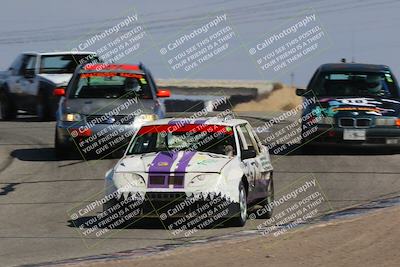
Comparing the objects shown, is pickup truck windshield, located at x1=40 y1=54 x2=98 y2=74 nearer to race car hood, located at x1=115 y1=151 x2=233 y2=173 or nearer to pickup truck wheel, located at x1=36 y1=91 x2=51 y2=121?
pickup truck wheel, located at x1=36 y1=91 x2=51 y2=121

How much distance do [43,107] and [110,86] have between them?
6.70 meters

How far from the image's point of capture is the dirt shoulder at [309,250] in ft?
26.6

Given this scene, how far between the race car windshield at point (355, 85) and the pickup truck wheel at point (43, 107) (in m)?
8.00

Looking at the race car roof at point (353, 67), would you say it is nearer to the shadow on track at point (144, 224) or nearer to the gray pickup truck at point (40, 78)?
the gray pickup truck at point (40, 78)

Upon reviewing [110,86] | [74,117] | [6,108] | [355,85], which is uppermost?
[110,86]

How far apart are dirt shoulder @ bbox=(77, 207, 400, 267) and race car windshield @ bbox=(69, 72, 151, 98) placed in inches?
315

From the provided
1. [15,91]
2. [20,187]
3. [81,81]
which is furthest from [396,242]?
[15,91]

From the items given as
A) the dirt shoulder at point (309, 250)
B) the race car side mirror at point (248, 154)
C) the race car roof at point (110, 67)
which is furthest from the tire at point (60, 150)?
the dirt shoulder at point (309, 250)

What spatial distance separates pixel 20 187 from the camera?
563 inches

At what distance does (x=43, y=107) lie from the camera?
2370 centimetres

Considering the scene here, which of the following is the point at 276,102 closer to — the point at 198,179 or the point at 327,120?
the point at 327,120

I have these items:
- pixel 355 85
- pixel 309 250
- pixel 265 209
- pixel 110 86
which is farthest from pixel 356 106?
pixel 309 250

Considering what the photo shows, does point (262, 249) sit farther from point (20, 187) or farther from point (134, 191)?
point (20, 187)

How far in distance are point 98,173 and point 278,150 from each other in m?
4.14
